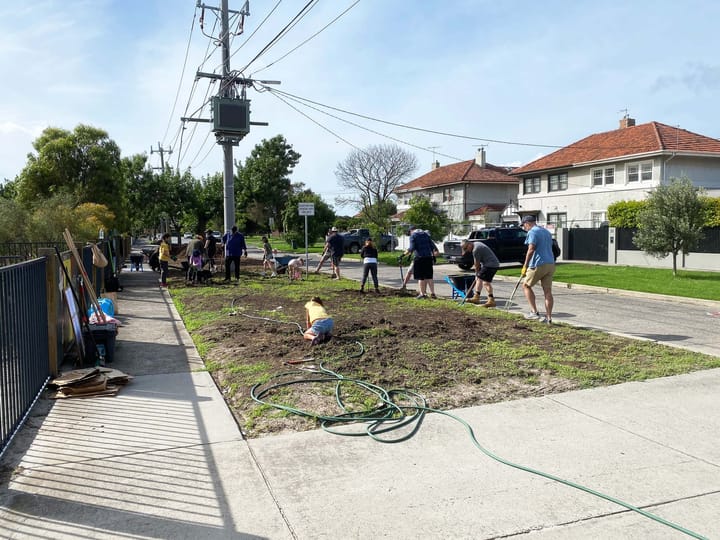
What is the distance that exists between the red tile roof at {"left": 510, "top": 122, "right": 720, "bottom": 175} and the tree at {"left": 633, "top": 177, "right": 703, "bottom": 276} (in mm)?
12780

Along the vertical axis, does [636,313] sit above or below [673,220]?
below

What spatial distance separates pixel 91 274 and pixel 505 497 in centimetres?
1013

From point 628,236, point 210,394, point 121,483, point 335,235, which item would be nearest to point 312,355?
point 210,394

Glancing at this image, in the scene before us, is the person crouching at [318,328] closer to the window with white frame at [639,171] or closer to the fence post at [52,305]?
the fence post at [52,305]

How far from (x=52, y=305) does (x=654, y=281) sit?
17102mm

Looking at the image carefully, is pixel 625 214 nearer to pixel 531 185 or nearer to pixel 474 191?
pixel 531 185

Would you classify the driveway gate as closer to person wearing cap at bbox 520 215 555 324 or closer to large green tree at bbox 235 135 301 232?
person wearing cap at bbox 520 215 555 324

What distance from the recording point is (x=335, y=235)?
61.8 ft

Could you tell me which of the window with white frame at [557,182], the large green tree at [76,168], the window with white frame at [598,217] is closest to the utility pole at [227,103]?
the large green tree at [76,168]

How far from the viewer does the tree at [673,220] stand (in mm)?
19641

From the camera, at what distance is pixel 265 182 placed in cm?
7025

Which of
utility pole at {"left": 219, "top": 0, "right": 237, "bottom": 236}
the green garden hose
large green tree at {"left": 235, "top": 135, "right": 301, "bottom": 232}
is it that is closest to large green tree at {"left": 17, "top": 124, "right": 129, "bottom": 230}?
utility pole at {"left": 219, "top": 0, "right": 237, "bottom": 236}

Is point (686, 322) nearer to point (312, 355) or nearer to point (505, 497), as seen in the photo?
point (312, 355)

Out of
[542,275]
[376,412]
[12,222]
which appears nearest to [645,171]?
[542,275]
